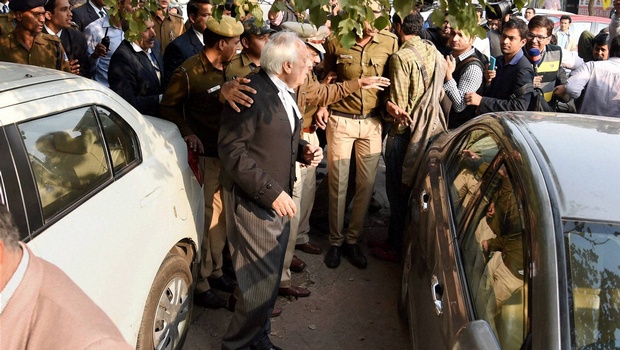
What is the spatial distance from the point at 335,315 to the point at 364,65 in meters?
1.87

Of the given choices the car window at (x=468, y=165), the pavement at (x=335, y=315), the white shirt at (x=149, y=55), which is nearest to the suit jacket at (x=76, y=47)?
the white shirt at (x=149, y=55)

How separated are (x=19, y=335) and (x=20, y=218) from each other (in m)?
0.91

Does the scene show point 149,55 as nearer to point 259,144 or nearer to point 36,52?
point 36,52

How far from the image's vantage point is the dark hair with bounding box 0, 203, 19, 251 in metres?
1.30

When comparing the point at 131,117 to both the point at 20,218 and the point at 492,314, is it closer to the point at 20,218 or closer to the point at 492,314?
the point at 20,218

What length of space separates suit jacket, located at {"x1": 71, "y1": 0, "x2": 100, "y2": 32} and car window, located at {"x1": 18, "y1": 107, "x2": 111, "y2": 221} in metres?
4.39

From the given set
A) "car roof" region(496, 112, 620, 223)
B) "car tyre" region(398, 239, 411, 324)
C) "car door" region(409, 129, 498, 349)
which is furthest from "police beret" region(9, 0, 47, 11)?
"car roof" region(496, 112, 620, 223)

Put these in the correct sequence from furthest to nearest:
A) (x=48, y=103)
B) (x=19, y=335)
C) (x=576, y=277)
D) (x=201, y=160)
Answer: (x=201, y=160), (x=48, y=103), (x=576, y=277), (x=19, y=335)

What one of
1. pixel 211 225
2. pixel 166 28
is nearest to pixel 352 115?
pixel 211 225

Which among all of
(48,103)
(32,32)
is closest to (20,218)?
(48,103)

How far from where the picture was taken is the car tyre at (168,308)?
2.83 meters

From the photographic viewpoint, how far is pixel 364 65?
448cm

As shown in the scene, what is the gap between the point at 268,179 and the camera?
120 inches

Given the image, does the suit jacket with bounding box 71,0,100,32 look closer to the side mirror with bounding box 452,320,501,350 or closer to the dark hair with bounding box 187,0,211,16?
the dark hair with bounding box 187,0,211,16
